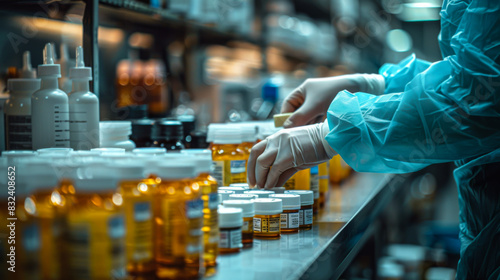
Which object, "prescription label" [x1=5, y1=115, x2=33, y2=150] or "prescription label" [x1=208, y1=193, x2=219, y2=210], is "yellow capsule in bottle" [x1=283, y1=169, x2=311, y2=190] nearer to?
"prescription label" [x1=208, y1=193, x2=219, y2=210]

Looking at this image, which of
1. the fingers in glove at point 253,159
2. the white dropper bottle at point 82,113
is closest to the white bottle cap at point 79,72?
the white dropper bottle at point 82,113

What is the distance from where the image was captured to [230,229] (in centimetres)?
103

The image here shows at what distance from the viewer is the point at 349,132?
1306 millimetres

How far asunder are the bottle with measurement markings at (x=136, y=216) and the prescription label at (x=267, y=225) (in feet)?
1.28

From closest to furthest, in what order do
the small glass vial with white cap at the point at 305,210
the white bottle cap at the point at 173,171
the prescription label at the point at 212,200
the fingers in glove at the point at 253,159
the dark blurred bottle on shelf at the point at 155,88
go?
the white bottle cap at the point at 173,171 < the prescription label at the point at 212,200 < the small glass vial with white cap at the point at 305,210 < the fingers in glove at the point at 253,159 < the dark blurred bottle on shelf at the point at 155,88

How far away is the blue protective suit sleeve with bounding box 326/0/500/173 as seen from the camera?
4.00ft

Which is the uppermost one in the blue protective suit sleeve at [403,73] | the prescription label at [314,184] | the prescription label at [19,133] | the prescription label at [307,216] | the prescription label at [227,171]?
the blue protective suit sleeve at [403,73]

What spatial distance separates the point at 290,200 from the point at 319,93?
0.62 metres

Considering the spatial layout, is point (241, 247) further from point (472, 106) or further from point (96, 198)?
point (472, 106)

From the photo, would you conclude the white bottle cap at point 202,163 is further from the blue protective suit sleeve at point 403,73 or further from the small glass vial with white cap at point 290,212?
the blue protective suit sleeve at point 403,73

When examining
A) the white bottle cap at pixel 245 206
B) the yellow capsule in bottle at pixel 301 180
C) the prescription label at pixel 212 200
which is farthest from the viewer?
the yellow capsule in bottle at pixel 301 180

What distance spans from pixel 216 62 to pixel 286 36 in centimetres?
64

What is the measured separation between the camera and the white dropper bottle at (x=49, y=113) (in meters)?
1.27

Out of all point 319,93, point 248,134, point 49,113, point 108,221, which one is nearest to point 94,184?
point 108,221
